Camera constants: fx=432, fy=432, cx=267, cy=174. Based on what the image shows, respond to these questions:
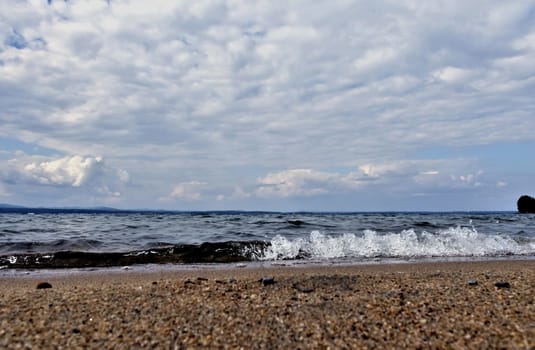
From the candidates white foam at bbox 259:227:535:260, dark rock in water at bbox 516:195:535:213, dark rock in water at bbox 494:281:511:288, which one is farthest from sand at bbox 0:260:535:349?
dark rock in water at bbox 516:195:535:213

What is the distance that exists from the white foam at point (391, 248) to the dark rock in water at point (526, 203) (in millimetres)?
74505

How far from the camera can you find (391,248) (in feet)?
45.6

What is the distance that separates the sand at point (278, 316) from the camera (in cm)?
402

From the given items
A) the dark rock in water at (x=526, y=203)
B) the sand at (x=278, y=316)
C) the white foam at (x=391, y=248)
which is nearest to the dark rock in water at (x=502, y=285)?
the sand at (x=278, y=316)

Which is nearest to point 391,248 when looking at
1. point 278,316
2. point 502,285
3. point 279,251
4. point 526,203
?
point 279,251

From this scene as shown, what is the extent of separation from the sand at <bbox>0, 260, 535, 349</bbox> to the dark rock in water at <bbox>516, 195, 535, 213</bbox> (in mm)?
84865

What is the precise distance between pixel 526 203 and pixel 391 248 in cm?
7975

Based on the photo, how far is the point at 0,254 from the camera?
40.5 feet

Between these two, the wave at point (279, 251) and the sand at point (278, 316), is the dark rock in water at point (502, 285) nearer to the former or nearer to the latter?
the sand at point (278, 316)

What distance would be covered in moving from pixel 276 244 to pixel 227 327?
9.67 meters

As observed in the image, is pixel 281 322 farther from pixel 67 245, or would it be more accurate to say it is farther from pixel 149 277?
pixel 67 245

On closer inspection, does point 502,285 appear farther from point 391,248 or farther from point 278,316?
point 391,248

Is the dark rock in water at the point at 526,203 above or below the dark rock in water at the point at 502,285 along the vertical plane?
above

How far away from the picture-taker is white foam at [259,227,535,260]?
43.5 ft
